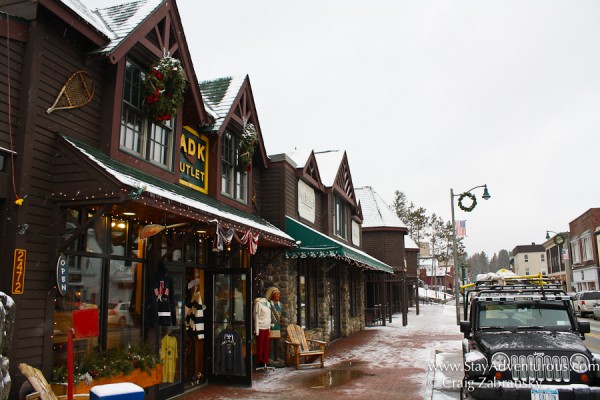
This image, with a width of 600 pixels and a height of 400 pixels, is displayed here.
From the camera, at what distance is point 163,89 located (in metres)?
8.52

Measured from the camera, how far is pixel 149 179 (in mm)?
8117

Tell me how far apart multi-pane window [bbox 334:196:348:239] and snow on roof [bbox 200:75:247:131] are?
858 cm

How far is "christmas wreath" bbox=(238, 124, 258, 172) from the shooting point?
1214 cm

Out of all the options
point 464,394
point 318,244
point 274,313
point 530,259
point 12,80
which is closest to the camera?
point 12,80

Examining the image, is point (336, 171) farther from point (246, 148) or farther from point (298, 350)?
point (298, 350)

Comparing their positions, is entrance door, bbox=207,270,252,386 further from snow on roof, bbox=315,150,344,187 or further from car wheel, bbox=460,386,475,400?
snow on roof, bbox=315,150,344,187

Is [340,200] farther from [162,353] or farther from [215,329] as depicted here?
[162,353]

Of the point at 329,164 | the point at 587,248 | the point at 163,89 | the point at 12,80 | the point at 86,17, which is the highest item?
the point at 329,164

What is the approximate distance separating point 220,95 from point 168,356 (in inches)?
251

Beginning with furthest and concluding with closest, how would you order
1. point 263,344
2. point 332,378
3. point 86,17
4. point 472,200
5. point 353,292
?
point 472,200 → point 353,292 → point 263,344 → point 332,378 → point 86,17

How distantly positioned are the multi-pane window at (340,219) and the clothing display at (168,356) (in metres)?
11.5

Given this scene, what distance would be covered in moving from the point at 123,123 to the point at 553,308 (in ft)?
25.6

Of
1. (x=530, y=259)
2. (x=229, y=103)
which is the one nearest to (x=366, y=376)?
(x=229, y=103)

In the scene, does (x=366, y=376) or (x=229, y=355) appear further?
(x=366, y=376)
